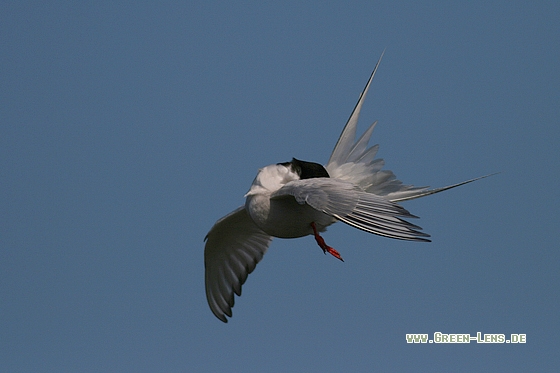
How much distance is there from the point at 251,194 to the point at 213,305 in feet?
8.87

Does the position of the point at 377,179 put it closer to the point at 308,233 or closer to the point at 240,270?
the point at 308,233

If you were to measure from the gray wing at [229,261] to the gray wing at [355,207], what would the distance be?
2.81m

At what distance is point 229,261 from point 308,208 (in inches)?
106

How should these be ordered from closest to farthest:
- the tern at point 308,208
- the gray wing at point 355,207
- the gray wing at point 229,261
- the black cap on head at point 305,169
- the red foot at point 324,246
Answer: the gray wing at point 355,207, the tern at point 308,208, the red foot at point 324,246, the black cap on head at point 305,169, the gray wing at point 229,261

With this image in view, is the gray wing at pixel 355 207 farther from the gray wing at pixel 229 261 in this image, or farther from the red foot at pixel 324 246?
the gray wing at pixel 229 261

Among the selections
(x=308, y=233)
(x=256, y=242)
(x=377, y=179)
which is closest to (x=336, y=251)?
(x=308, y=233)

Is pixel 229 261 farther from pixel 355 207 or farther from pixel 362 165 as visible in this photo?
pixel 355 207

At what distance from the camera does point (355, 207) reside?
762cm

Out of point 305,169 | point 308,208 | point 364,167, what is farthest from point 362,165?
point 308,208

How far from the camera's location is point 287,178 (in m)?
9.14

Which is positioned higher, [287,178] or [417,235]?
[287,178]

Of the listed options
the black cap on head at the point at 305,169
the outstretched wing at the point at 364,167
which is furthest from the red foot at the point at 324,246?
the outstretched wing at the point at 364,167

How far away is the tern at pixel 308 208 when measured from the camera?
7516 mm

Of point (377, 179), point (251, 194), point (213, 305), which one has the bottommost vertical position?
point (213, 305)
